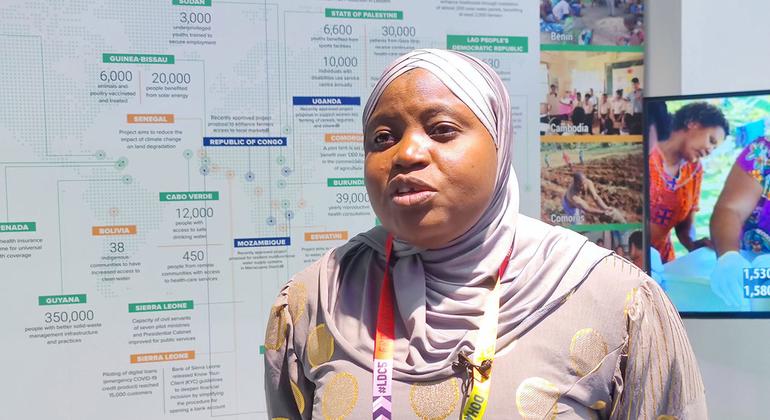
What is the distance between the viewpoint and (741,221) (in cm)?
240

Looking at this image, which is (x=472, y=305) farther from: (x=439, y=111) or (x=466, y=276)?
(x=439, y=111)

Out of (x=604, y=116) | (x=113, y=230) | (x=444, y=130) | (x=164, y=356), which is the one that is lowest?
(x=164, y=356)

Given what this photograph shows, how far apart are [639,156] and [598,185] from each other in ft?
0.67

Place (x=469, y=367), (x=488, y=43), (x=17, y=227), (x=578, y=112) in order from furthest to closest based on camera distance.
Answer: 1. (x=578, y=112)
2. (x=488, y=43)
3. (x=17, y=227)
4. (x=469, y=367)

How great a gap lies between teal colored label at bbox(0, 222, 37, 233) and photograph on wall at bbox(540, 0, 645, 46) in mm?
1812

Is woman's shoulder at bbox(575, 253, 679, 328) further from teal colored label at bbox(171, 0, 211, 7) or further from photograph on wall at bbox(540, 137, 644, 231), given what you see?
photograph on wall at bbox(540, 137, 644, 231)

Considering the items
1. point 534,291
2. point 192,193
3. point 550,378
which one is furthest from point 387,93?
point 192,193

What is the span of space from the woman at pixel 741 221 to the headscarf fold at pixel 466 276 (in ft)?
5.06

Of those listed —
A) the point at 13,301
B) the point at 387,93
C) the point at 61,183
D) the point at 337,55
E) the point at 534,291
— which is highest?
the point at 337,55

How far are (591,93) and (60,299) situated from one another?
193cm

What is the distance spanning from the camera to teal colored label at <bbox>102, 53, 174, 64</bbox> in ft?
6.47

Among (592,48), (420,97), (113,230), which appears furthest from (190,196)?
(592,48)

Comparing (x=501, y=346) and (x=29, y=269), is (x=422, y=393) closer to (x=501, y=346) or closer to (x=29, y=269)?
(x=501, y=346)

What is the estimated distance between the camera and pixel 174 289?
203 cm
